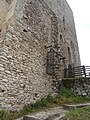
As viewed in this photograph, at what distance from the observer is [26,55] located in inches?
246

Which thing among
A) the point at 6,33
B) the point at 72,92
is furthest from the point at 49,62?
the point at 6,33

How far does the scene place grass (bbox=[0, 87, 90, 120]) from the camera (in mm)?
4446

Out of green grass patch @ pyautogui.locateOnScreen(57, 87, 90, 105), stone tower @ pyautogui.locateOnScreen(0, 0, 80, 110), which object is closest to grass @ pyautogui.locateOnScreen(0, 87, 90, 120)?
green grass patch @ pyautogui.locateOnScreen(57, 87, 90, 105)

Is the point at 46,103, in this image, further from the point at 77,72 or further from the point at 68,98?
the point at 77,72

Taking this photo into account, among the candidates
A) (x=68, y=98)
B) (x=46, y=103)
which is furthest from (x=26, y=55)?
(x=68, y=98)

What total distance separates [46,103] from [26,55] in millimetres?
2546

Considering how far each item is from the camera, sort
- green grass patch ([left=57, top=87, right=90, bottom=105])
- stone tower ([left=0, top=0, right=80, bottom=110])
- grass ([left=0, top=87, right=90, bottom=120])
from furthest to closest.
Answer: green grass patch ([left=57, top=87, right=90, bottom=105]) < stone tower ([left=0, top=0, right=80, bottom=110]) < grass ([left=0, top=87, right=90, bottom=120])

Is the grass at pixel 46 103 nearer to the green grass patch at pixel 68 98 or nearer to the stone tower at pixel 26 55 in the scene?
the green grass patch at pixel 68 98

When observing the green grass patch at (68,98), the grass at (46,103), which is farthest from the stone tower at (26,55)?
the green grass patch at (68,98)

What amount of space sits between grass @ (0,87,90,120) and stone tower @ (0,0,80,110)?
0.77 ft

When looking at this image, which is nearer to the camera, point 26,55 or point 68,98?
point 26,55

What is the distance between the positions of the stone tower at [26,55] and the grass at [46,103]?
9.3 inches

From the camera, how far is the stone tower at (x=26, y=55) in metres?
5.11

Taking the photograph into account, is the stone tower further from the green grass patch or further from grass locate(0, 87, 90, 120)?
the green grass patch
